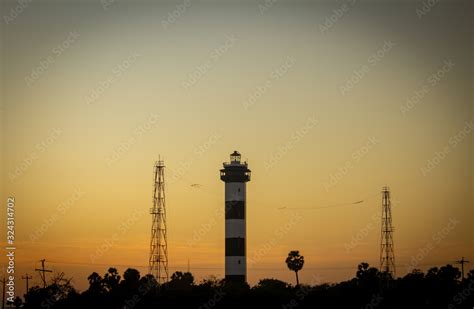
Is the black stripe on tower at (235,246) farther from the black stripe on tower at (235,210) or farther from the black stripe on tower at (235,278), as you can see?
the black stripe on tower at (235,210)

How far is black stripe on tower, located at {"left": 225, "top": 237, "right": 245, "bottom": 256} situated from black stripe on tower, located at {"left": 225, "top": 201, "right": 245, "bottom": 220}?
4020mm

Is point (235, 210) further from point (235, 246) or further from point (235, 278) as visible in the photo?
point (235, 278)

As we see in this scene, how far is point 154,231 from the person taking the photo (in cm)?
15550

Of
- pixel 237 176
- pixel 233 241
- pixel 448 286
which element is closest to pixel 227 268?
pixel 233 241

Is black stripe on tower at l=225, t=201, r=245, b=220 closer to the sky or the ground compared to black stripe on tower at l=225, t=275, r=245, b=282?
closer to the sky

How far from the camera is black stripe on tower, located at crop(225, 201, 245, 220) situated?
17562 cm

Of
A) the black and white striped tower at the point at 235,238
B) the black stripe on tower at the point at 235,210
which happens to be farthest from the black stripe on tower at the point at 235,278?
the black stripe on tower at the point at 235,210

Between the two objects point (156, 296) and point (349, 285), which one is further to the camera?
point (349, 285)

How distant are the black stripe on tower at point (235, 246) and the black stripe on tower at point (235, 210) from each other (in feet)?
13.2

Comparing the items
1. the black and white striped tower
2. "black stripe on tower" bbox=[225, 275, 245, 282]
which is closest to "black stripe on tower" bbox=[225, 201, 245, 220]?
the black and white striped tower

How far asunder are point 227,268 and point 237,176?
17.1 meters

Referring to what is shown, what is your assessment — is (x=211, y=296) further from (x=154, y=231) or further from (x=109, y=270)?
(x=109, y=270)

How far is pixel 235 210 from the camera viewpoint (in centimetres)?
17575

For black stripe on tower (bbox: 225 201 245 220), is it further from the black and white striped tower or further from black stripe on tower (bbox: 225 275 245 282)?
black stripe on tower (bbox: 225 275 245 282)
